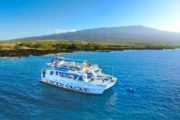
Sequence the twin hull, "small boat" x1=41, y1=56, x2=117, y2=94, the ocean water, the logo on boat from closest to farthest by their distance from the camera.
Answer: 1. the ocean water
2. the twin hull
3. "small boat" x1=41, y1=56, x2=117, y2=94
4. the logo on boat

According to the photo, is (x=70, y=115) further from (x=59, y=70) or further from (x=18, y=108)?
(x=59, y=70)

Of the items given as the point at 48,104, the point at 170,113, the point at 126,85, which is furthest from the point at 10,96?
the point at 170,113

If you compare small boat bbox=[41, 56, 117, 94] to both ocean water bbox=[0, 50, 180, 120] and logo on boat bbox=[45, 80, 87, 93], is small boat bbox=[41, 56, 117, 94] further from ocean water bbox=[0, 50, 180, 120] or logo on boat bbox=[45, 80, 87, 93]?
ocean water bbox=[0, 50, 180, 120]

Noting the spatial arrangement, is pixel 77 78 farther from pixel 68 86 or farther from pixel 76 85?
pixel 68 86

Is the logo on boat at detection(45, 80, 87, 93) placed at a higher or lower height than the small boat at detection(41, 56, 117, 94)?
lower

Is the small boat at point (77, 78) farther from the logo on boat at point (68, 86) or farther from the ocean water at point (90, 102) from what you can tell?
the ocean water at point (90, 102)

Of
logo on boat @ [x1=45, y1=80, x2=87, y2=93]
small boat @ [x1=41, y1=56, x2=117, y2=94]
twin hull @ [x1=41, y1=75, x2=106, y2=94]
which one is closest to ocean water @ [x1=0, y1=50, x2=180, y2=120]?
logo on boat @ [x1=45, y1=80, x2=87, y2=93]

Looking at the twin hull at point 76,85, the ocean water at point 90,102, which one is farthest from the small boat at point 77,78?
the ocean water at point 90,102
